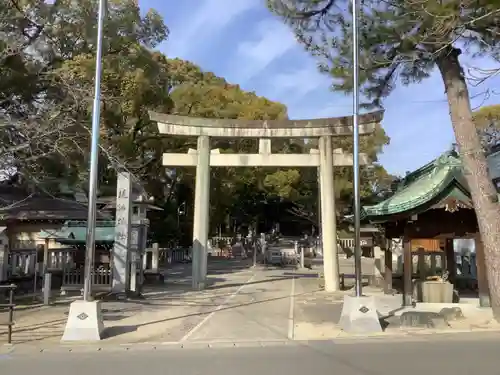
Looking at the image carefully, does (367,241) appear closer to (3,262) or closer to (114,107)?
(114,107)

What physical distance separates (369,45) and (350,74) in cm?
91

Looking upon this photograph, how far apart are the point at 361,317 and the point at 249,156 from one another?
11583mm

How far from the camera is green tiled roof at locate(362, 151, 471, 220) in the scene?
13891mm

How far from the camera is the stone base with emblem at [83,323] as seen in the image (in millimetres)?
10039

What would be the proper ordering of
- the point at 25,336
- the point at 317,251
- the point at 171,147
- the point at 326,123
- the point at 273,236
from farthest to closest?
1. the point at 273,236
2. the point at 317,251
3. the point at 171,147
4. the point at 326,123
5. the point at 25,336

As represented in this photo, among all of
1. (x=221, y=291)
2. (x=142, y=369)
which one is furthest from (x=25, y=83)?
(x=142, y=369)

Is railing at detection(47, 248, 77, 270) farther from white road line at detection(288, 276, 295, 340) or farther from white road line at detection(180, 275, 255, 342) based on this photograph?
white road line at detection(288, 276, 295, 340)

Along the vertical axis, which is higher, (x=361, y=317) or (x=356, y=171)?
(x=356, y=171)

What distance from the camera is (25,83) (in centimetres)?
1828

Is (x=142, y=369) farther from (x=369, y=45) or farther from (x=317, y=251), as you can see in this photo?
(x=317, y=251)

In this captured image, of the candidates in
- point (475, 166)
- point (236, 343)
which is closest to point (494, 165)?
point (475, 166)

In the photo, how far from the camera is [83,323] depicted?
10125 mm

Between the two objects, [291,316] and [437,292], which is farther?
[437,292]

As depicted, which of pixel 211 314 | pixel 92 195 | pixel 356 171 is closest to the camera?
pixel 92 195
